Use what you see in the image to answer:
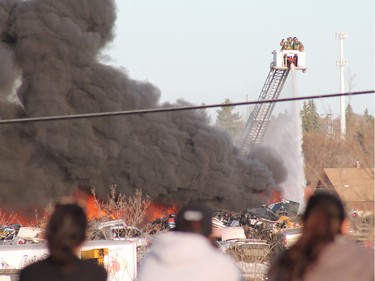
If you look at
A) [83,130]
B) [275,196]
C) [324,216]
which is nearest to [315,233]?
[324,216]

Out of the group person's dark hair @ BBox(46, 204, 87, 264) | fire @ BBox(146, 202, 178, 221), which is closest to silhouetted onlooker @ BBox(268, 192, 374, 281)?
person's dark hair @ BBox(46, 204, 87, 264)

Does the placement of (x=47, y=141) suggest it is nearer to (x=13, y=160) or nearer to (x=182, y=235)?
(x=13, y=160)

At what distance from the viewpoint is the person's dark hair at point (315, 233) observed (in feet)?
15.5

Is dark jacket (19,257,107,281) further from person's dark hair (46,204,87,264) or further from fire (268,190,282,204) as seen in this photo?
fire (268,190,282,204)

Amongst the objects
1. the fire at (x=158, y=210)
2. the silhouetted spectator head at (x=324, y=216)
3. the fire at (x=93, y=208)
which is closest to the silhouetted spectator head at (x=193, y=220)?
the silhouetted spectator head at (x=324, y=216)

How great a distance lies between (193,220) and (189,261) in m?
0.25

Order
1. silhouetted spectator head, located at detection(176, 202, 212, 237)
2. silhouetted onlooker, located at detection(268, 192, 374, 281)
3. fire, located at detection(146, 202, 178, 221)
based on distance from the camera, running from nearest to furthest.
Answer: silhouetted onlooker, located at detection(268, 192, 374, 281)
silhouetted spectator head, located at detection(176, 202, 212, 237)
fire, located at detection(146, 202, 178, 221)

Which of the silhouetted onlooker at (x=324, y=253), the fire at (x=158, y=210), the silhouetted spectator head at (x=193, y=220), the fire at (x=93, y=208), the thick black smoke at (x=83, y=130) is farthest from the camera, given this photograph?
the fire at (x=158, y=210)

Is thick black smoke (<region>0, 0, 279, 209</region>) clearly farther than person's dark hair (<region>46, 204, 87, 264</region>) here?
Yes

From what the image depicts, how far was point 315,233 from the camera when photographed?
475 cm

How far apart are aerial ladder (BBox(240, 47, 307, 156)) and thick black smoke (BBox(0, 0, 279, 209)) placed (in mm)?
4853

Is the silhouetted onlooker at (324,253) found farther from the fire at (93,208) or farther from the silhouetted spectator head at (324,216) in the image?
the fire at (93,208)

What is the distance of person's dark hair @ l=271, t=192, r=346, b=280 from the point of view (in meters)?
4.72

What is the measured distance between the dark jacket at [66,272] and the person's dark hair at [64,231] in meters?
0.04
